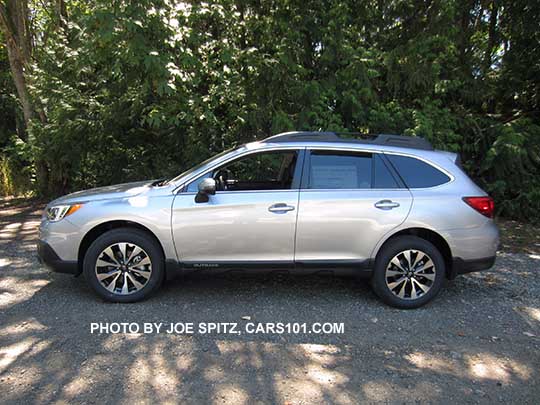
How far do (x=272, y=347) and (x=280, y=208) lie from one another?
4.42 feet

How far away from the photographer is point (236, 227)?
442 cm

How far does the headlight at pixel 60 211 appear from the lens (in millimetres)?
4499

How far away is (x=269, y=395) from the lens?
3.04 m

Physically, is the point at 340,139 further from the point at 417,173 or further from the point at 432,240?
the point at 432,240

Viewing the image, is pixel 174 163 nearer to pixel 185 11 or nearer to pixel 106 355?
pixel 185 11

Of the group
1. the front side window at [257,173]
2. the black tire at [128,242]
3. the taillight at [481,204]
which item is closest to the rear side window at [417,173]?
the taillight at [481,204]

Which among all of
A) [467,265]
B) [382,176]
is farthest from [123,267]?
[467,265]

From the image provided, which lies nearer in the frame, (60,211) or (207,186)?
(207,186)

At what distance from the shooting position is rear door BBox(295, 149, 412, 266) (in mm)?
4426

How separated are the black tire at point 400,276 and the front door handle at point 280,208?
1.03m

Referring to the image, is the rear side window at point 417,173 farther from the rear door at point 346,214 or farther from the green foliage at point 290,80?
the green foliage at point 290,80

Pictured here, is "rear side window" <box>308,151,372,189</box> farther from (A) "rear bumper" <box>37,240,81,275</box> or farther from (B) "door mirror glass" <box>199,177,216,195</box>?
(A) "rear bumper" <box>37,240,81,275</box>

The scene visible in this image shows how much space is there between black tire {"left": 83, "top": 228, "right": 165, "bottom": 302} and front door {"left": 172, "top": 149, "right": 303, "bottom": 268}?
251 mm

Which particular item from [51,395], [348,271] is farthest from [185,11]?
[51,395]
